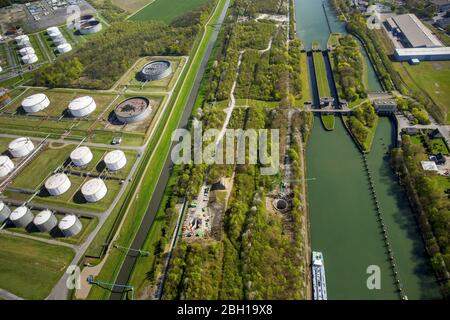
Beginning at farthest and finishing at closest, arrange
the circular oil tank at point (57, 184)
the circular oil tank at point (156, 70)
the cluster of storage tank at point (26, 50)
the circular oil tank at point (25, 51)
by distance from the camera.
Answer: the circular oil tank at point (25, 51) → the cluster of storage tank at point (26, 50) → the circular oil tank at point (156, 70) → the circular oil tank at point (57, 184)

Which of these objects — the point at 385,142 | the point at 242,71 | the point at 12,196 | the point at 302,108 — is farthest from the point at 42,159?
the point at 385,142

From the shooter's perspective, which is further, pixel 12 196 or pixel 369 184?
pixel 12 196

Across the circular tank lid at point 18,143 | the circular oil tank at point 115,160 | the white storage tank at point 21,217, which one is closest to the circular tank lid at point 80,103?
the circular tank lid at point 18,143

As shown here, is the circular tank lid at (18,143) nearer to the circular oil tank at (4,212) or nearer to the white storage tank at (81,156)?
the white storage tank at (81,156)

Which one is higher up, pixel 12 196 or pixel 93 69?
pixel 93 69

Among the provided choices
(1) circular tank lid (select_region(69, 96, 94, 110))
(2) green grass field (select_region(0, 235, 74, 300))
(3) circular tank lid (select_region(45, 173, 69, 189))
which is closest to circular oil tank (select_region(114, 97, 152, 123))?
(1) circular tank lid (select_region(69, 96, 94, 110))

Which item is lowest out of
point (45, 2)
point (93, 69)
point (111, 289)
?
point (111, 289)

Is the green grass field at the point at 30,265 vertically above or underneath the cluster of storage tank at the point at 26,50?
underneath

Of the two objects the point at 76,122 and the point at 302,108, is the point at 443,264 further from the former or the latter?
the point at 76,122

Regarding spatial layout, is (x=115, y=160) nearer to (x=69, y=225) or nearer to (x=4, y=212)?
(x=69, y=225)
